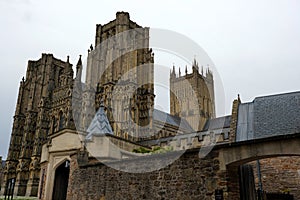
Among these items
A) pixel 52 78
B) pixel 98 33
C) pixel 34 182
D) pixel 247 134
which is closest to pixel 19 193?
pixel 34 182

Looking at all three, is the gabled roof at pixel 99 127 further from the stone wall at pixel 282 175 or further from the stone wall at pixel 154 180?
the stone wall at pixel 282 175

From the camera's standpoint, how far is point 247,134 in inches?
646

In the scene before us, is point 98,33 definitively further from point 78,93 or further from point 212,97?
point 212,97

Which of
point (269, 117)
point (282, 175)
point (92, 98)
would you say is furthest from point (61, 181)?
point (92, 98)

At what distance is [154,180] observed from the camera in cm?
1003

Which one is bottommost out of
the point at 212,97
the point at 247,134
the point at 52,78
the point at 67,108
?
the point at 247,134

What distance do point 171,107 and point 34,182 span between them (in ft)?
127

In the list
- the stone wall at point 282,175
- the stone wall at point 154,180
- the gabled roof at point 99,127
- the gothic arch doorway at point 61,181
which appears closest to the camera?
the stone wall at point 154,180

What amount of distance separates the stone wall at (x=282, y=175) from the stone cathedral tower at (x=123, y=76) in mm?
24802

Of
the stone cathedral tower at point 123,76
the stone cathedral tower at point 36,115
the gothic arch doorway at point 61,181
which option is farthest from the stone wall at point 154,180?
the stone cathedral tower at point 36,115

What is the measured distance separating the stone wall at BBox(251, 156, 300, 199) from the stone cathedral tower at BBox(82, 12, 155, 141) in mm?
24802

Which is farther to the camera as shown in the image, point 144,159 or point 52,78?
point 52,78

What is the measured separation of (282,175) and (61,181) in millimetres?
10652

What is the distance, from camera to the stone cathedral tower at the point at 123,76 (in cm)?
3984
